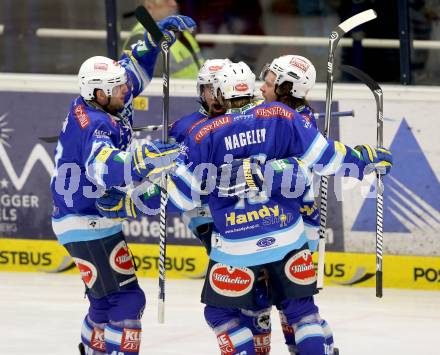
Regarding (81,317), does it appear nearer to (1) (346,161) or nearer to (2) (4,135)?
(2) (4,135)

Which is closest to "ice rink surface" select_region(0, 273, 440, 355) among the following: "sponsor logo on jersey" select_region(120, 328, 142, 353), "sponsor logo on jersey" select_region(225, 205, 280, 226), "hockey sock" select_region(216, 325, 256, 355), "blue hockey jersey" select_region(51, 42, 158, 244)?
"sponsor logo on jersey" select_region(120, 328, 142, 353)

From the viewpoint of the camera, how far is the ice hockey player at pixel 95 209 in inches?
247

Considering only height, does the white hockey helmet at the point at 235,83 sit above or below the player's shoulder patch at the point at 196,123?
above

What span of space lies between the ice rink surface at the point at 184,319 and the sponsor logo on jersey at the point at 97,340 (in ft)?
2.01

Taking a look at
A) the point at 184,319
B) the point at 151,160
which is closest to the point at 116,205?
the point at 151,160

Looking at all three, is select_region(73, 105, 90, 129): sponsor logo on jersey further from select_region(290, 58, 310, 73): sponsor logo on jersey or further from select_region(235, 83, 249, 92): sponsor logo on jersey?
select_region(290, 58, 310, 73): sponsor logo on jersey

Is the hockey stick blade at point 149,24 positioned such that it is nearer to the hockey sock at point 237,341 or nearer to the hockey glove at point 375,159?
the hockey glove at point 375,159

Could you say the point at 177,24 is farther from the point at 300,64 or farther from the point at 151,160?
the point at 151,160

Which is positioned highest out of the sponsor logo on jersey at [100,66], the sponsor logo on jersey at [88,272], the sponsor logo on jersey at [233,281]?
the sponsor logo on jersey at [100,66]

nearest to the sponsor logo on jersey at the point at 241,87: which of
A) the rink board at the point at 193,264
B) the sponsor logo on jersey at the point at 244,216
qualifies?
the sponsor logo on jersey at the point at 244,216

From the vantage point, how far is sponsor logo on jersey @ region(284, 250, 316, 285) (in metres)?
6.05

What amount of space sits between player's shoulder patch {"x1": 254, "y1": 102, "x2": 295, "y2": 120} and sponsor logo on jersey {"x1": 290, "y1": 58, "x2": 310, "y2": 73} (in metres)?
0.51

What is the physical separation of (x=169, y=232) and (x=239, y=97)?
3053mm

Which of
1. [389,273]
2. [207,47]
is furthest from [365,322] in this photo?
[207,47]
